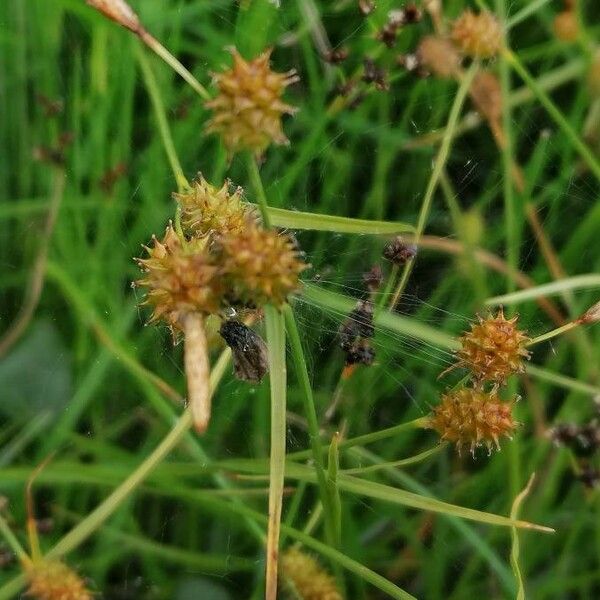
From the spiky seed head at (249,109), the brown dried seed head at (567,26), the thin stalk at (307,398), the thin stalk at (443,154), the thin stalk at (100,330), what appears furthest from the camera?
the brown dried seed head at (567,26)

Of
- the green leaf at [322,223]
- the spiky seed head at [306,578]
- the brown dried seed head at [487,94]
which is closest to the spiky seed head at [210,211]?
the green leaf at [322,223]

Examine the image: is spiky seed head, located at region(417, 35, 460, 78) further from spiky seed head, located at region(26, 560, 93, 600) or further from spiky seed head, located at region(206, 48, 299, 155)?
spiky seed head, located at region(26, 560, 93, 600)

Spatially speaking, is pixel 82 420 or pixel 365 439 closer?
pixel 365 439

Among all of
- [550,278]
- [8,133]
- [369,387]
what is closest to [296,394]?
[369,387]

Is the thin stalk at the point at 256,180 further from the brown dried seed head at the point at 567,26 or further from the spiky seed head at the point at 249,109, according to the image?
the brown dried seed head at the point at 567,26

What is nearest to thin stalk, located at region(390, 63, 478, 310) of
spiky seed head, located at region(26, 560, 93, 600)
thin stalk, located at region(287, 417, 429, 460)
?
thin stalk, located at region(287, 417, 429, 460)

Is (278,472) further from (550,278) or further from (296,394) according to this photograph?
(550,278)

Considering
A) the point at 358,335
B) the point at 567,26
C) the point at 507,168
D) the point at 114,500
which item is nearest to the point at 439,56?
the point at 507,168
